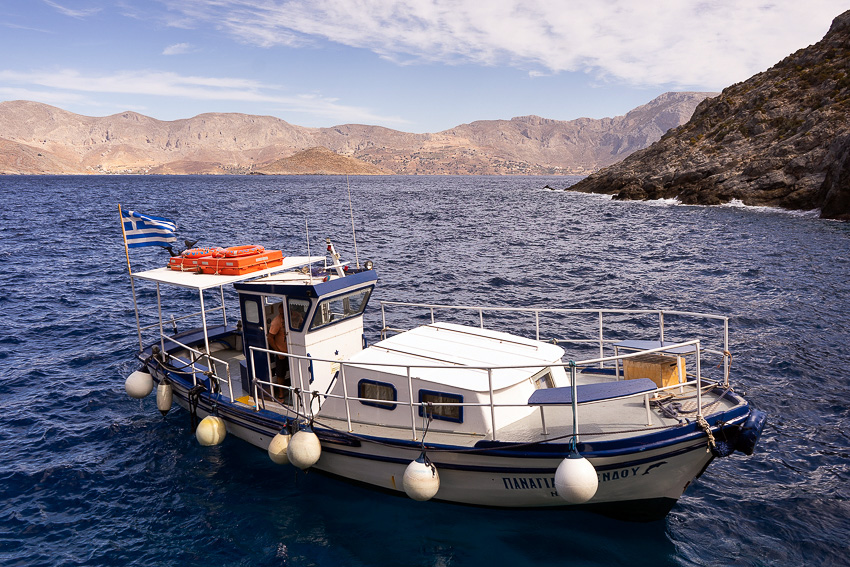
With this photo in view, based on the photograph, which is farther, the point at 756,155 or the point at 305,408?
the point at 756,155

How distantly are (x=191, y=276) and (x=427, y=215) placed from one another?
65834 mm

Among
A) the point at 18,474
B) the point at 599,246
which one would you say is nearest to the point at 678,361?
the point at 18,474

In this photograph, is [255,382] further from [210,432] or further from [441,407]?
[441,407]

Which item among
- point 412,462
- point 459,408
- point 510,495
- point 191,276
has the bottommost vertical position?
point 510,495

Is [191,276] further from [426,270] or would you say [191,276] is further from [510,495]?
[426,270]

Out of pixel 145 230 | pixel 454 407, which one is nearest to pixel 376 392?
pixel 454 407

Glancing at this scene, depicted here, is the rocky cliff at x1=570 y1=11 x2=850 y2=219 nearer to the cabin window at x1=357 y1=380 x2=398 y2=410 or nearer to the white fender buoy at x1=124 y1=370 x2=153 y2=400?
the cabin window at x1=357 y1=380 x2=398 y2=410

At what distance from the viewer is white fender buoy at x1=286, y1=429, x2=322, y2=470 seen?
11055mm

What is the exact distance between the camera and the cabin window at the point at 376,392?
431 inches

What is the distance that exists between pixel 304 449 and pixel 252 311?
356 centimetres

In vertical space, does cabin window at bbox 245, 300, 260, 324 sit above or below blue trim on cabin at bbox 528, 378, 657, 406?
above

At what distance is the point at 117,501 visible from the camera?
1208 cm

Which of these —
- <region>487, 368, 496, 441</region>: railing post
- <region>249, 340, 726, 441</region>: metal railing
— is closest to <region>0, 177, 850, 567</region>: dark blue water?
<region>249, 340, 726, 441</region>: metal railing

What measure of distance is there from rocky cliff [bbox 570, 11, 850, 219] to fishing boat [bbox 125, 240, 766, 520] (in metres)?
52.2
